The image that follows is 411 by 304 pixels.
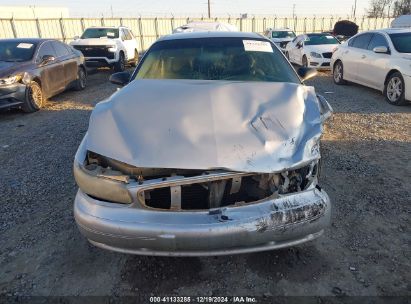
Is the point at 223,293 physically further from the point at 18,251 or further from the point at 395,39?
the point at 395,39

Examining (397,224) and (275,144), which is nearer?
(275,144)

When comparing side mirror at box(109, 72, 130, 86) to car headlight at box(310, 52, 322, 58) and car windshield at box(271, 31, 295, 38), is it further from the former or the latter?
car windshield at box(271, 31, 295, 38)

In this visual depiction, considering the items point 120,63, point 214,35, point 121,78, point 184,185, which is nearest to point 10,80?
point 121,78

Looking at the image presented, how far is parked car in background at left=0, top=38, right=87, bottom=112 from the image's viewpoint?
7051 millimetres

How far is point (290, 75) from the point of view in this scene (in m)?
3.79

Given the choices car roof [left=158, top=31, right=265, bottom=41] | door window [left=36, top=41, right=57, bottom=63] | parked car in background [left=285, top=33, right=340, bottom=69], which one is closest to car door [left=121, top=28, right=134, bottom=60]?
door window [left=36, top=41, right=57, bottom=63]

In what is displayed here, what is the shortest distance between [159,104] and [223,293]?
1.56m

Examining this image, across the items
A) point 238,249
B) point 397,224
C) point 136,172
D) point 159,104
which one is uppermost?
point 159,104

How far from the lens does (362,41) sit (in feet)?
30.4

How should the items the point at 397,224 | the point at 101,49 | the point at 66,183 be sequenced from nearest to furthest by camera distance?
the point at 397,224 → the point at 66,183 → the point at 101,49

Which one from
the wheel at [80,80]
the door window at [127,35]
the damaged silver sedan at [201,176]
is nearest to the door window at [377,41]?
the damaged silver sedan at [201,176]

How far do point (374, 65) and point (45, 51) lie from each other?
312 inches

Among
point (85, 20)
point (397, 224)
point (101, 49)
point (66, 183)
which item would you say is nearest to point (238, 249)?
point (397, 224)

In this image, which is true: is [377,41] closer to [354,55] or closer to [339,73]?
[354,55]
